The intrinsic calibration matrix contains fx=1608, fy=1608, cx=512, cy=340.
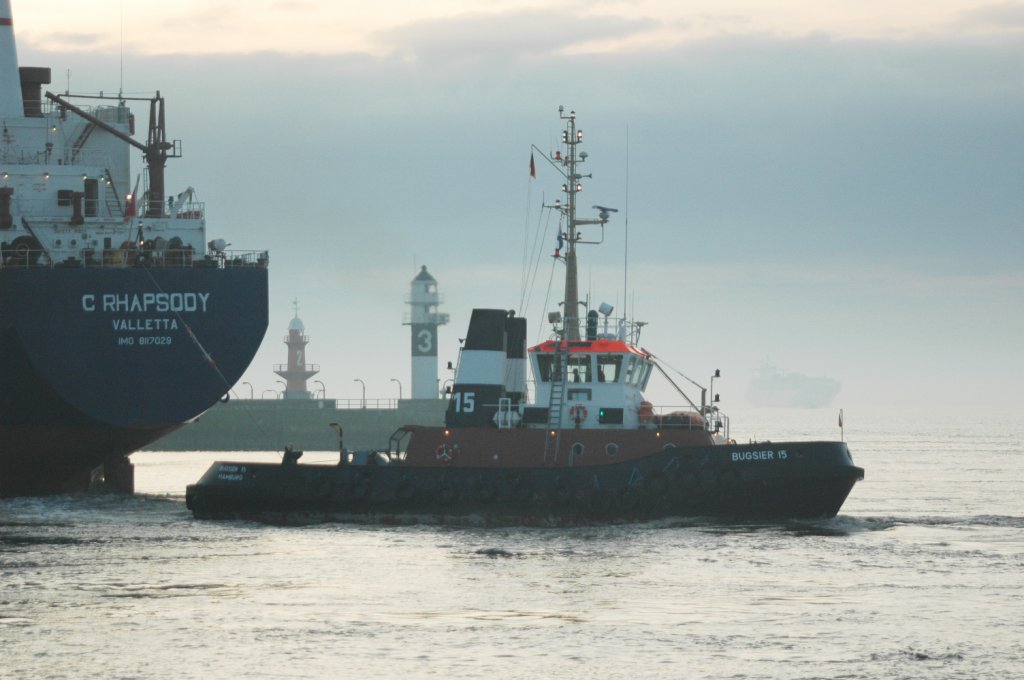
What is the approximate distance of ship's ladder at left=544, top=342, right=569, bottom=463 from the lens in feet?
117

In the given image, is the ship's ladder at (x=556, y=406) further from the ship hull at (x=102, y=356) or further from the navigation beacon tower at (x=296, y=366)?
the navigation beacon tower at (x=296, y=366)

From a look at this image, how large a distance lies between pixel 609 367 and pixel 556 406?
1.51 m

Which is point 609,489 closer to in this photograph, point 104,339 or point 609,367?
point 609,367

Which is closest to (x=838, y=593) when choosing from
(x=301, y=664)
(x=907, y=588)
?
(x=907, y=588)

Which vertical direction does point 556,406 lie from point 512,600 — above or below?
above

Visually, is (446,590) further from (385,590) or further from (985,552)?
(985,552)

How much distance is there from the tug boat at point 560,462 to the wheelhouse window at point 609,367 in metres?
0.02

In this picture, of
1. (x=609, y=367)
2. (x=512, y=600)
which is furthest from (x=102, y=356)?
(x=512, y=600)

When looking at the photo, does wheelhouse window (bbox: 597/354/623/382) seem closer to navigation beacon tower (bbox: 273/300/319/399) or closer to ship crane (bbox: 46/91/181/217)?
ship crane (bbox: 46/91/181/217)

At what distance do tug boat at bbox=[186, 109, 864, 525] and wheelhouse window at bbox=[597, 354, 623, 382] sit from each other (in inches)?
0.9

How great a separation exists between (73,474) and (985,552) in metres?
25.8

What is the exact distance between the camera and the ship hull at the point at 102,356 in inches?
1719

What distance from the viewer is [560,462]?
3572 centimetres

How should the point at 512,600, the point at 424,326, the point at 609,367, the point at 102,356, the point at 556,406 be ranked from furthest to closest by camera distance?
the point at 424,326
the point at 102,356
the point at 609,367
the point at 556,406
the point at 512,600
